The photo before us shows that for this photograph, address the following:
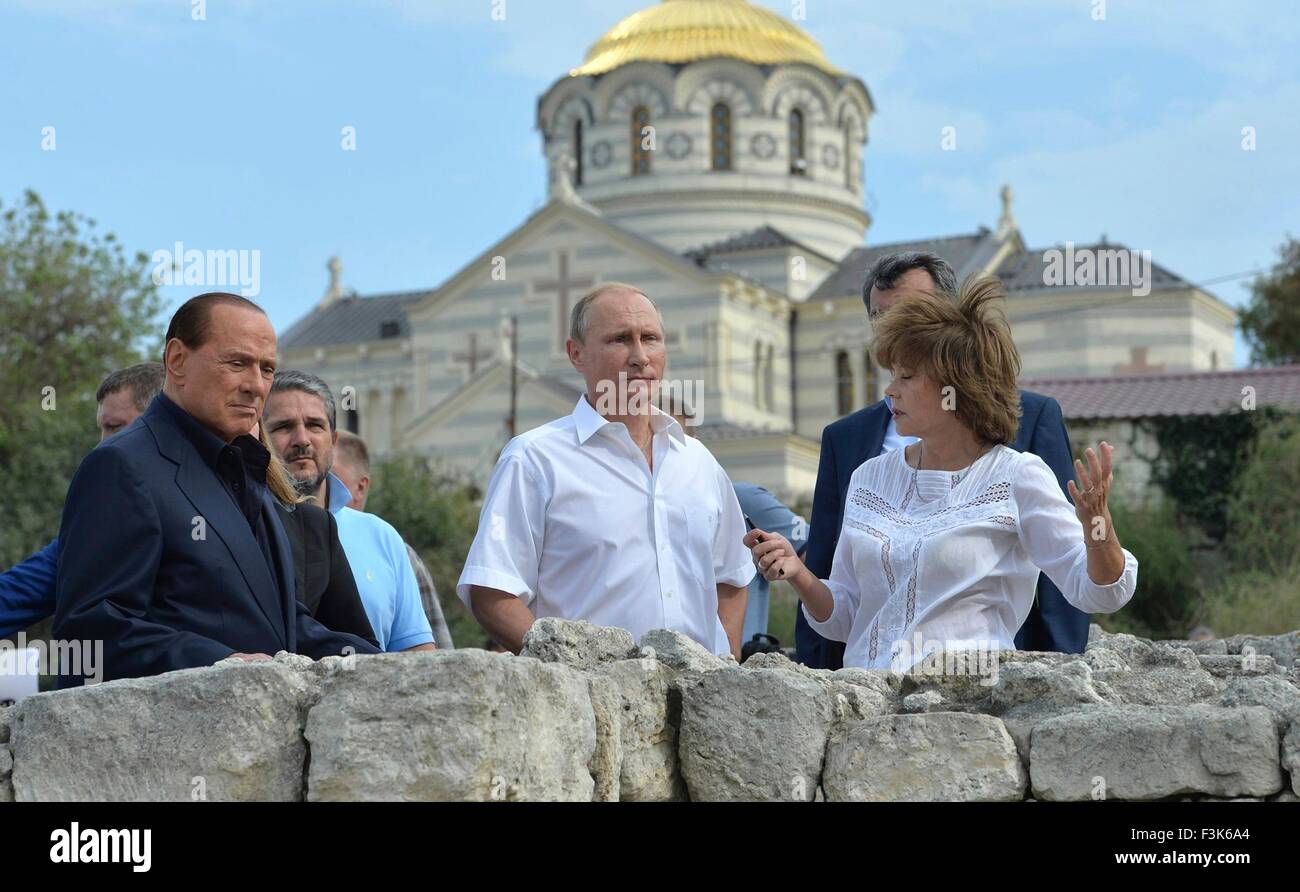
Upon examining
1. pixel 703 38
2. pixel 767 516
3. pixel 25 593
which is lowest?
pixel 25 593

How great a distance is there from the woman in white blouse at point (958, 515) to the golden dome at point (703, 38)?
1818 inches

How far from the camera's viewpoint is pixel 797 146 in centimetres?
5212

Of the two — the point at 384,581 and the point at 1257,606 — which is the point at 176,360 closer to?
the point at 384,581

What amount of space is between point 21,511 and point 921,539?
3089 cm

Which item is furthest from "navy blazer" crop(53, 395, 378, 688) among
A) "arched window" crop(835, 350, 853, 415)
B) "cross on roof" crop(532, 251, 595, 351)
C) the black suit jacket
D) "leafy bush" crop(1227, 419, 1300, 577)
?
"arched window" crop(835, 350, 853, 415)

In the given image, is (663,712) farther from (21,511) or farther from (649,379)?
(21,511)

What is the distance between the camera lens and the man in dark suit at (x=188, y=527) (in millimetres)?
4473

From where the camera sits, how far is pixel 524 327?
4822 cm

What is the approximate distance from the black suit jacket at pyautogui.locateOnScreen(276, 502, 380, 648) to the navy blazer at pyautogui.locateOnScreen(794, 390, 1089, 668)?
4.62ft

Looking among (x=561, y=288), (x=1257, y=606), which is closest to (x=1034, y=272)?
(x=561, y=288)

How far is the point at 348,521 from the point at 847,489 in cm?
175

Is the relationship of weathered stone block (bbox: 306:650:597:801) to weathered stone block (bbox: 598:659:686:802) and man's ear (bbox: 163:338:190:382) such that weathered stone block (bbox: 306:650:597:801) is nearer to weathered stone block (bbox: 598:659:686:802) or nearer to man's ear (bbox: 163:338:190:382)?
weathered stone block (bbox: 598:659:686:802)

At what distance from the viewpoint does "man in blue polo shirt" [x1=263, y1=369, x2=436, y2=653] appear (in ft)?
21.0

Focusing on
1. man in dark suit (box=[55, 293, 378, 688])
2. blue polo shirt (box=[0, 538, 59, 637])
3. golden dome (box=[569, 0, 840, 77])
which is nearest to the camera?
man in dark suit (box=[55, 293, 378, 688])
